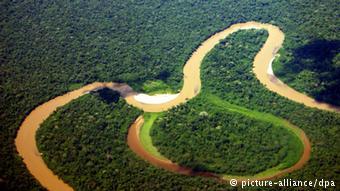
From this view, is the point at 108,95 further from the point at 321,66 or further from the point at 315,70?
the point at 321,66

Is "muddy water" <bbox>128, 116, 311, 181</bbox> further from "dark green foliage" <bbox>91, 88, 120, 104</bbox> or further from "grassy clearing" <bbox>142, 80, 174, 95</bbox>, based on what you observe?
"grassy clearing" <bbox>142, 80, 174, 95</bbox>

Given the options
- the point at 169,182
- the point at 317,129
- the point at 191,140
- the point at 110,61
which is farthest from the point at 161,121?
the point at 317,129

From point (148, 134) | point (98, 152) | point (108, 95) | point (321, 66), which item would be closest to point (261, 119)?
point (321, 66)

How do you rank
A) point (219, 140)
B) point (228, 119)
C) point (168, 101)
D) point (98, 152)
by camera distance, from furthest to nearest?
1. point (168, 101)
2. point (228, 119)
3. point (219, 140)
4. point (98, 152)

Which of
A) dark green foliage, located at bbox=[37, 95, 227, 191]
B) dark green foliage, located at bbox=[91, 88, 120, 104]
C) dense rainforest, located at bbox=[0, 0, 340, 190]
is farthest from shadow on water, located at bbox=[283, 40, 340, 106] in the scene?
dark green foliage, located at bbox=[91, 88, 120, 104]

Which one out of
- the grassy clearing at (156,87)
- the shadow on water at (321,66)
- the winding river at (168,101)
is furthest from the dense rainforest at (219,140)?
the shadow on water at (321,66)

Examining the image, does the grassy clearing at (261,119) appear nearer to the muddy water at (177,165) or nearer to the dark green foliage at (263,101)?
the muddy water at (177,165)

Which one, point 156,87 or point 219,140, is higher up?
point 156,87

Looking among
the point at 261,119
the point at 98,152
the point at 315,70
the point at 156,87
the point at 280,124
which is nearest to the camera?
the point at 98,152
